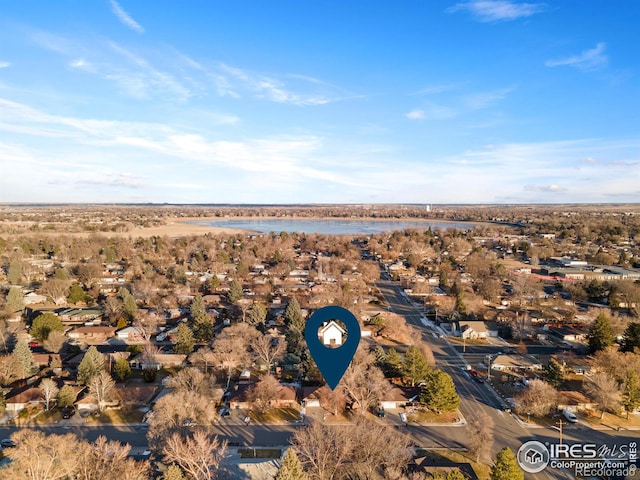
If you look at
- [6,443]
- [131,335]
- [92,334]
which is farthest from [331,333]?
[92,334]

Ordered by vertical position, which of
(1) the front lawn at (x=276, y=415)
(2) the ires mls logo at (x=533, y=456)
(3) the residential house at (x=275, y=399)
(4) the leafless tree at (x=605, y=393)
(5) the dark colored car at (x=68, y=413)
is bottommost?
(5) the dark colored car at (x=68, y=413)

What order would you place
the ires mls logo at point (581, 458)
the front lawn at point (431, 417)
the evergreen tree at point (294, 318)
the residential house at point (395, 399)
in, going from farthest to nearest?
1. the evergreen tree at point (294, 318)
2. the residential house at point (395, 399)
3. the front lawn at point (431, 417)
4. the ires mls logo at point (581, 458)

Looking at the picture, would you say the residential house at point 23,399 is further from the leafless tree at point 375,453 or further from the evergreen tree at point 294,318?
the leafless tree at point 375,453

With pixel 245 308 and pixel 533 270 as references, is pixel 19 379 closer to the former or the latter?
pixel 245 308

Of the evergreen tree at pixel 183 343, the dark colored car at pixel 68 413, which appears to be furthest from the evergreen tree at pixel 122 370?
the evergreen tree at pixel 183 343

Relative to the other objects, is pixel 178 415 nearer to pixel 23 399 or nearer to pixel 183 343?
pixel 183 343

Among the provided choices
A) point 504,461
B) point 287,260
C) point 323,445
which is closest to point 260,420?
point 323,445

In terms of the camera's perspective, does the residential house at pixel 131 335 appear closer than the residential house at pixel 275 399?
No
